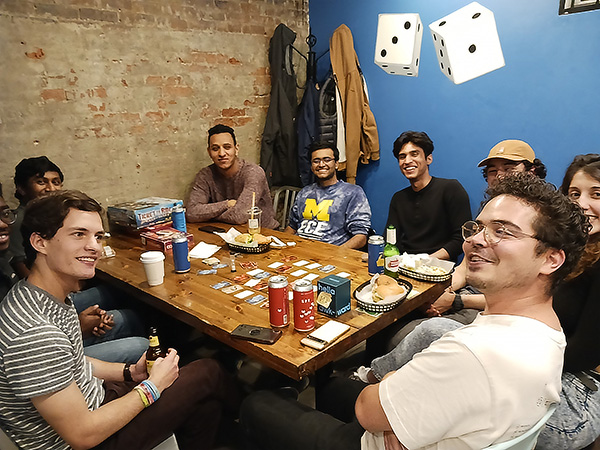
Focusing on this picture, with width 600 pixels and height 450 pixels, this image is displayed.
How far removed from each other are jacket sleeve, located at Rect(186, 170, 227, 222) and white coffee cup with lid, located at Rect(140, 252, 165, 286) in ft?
3.47

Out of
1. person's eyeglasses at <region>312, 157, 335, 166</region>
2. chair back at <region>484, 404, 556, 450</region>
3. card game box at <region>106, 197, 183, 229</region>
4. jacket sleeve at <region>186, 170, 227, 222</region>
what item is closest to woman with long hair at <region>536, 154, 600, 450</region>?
chair back at <region>484, 404, 556, 450</region>

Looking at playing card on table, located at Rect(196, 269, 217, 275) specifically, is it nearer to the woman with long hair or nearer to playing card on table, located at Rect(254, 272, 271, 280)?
playing card on table, located at Rect(254, 272, 271, 280)

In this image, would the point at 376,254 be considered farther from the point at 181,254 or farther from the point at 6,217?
the point at 6,217

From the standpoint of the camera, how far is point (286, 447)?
4.41 ft

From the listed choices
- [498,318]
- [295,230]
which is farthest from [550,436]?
[295,230]

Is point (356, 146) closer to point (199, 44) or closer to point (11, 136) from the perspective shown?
point (199, 44)

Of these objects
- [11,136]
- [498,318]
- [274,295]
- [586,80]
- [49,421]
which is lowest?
[49,421]

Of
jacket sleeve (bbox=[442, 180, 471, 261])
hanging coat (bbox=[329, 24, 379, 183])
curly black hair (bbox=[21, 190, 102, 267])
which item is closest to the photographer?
curly black hair (bbox=[21, 190, 102, 267])

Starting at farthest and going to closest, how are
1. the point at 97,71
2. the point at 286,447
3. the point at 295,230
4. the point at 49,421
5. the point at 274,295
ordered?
the point at 295,230, the point at 97,71, the point at 274,295, the point at 286,447, the point at 49,421

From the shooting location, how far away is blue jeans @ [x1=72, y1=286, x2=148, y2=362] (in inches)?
74.0

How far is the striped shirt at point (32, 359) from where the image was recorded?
1155 millimetres

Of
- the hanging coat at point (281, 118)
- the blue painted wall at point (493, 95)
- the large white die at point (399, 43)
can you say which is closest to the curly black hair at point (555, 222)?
the blue painted wall at point (493, 95)

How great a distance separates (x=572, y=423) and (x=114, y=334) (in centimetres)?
197

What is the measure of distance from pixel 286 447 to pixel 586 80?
2.73m
